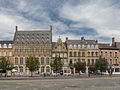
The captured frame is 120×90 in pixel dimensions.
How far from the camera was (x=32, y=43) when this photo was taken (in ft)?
210

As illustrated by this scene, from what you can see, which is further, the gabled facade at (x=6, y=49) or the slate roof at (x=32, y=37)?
the slate roof at (x=32, y=37)

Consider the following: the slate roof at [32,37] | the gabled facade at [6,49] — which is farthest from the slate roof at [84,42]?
the gabled facade at [6,49]

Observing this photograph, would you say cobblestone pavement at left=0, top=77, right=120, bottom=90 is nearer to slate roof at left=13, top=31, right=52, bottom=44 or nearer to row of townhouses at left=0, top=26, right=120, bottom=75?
row of townhouses at left=0, top=26, right=120, bottom=75

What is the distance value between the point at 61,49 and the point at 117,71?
25030 millimetres

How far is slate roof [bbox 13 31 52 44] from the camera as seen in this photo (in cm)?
6443

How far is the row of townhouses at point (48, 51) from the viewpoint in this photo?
62531 millimetres

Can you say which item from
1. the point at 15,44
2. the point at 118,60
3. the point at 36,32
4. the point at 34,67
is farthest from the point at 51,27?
the point at 118,60

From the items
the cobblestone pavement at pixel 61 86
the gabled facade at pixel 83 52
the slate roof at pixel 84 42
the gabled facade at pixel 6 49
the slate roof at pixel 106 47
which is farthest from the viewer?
the slate roof at pixel 84 42

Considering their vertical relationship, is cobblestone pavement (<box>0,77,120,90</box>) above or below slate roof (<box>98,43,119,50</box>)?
below

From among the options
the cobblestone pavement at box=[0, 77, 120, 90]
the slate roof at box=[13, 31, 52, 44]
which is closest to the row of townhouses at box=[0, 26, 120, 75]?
the slate roof at box=[13, 31, 52, 44]

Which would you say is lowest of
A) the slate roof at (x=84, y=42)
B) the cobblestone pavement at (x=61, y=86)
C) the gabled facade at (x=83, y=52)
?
the cobblestone pavement at (x=61, y=86)

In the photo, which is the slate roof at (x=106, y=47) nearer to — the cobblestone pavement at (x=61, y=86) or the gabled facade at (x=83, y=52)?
the gabled facade at (x=83, y=52)

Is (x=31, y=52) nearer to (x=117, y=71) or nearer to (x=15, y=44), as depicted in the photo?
(x=15, y=44)

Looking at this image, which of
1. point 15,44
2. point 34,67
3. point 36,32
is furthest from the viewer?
point 36,32
